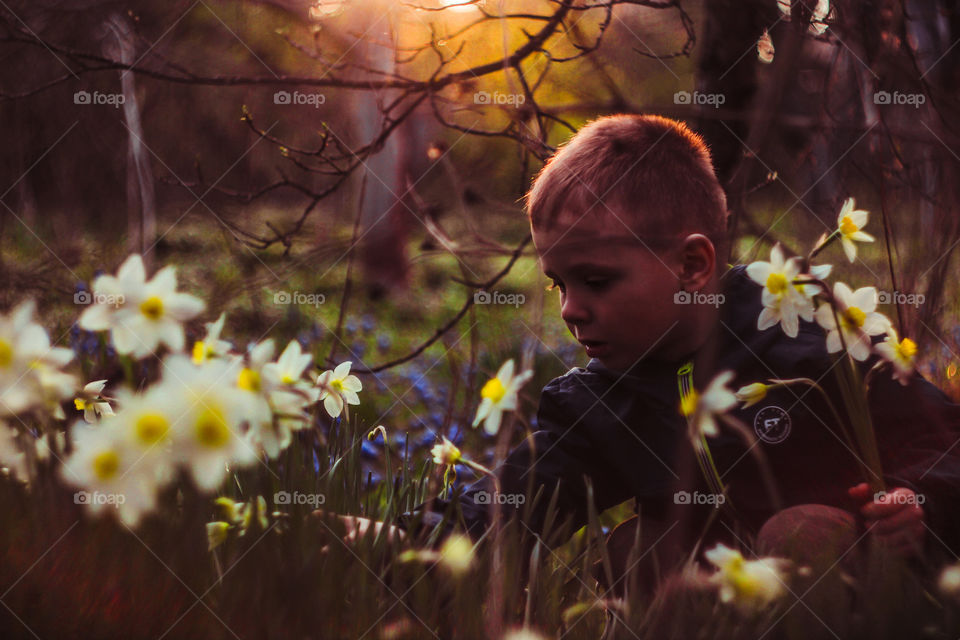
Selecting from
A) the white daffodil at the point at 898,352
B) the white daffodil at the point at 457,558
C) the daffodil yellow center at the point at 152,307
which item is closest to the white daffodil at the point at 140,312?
the daffodil yellow center at the point at 152,307

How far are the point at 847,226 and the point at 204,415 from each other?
0.77 metres

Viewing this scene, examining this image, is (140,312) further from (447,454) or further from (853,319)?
(853,319)

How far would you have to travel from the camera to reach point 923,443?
0.97 m

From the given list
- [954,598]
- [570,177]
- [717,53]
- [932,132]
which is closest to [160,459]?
[954,598]

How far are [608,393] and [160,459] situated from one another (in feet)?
2.87

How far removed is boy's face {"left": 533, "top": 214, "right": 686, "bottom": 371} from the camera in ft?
3.51

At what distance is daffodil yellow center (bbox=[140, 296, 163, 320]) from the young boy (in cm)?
49

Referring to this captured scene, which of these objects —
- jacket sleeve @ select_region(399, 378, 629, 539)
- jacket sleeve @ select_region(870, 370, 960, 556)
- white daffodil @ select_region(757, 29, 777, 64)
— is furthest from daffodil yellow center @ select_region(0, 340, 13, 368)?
white daffodil @ select_region(757, 29, 777, 64)

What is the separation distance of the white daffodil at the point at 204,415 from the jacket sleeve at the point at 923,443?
0.81 meters

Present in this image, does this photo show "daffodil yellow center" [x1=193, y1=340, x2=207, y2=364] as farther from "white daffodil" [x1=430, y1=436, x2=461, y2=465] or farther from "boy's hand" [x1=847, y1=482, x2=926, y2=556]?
"boy's hand" [x1=847, y1=482, x2=926, y2=556]

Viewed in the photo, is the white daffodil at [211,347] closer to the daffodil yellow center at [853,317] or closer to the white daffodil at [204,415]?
the white daffodil at [204,415]

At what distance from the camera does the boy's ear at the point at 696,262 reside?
1.15m

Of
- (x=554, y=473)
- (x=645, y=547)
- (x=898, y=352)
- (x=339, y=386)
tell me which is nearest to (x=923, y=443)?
(x=898, y=352)

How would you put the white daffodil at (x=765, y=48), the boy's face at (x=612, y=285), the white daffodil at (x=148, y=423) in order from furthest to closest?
the white daffodil at (x=765, y=48) → the boy's face at (x=612, y=285) → the white daffodil at (x=148, y=423)
